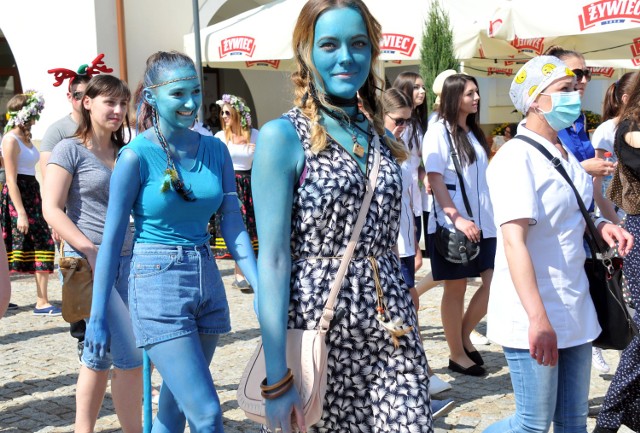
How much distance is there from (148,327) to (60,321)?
497 cm

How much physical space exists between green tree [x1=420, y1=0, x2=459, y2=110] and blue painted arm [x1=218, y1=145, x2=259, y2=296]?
23.2ft

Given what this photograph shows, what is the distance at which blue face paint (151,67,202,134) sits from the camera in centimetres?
327

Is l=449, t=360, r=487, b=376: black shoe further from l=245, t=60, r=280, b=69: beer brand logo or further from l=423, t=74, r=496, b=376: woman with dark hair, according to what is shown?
l=245, t=60, r=280, b=69: beer brand logo

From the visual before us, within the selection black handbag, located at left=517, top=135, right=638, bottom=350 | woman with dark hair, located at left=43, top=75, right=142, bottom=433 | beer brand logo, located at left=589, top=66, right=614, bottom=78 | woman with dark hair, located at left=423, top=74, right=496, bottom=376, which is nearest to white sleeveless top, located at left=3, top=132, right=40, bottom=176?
woman with dark hair, located at left=43, top=75, right=142, bottom=433

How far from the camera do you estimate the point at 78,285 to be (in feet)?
12.9

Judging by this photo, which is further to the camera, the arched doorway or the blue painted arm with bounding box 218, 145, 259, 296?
the arched doorway

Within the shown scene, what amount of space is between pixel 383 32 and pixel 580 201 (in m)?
7.14

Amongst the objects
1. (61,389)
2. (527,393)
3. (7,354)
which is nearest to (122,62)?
(7,354)

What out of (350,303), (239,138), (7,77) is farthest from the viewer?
(7,77)

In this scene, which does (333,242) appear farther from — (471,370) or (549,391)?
(471,370)

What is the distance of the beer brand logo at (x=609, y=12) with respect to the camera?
24.6 ft

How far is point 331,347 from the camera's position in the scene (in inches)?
90.4

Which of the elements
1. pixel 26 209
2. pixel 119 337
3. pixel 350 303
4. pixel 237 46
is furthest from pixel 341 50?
pixel 237 46

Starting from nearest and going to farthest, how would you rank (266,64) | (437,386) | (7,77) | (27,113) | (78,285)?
1. (78,285)
2. (437,386)
3. (27,113)
4. (266,64)
5. (7,77)
